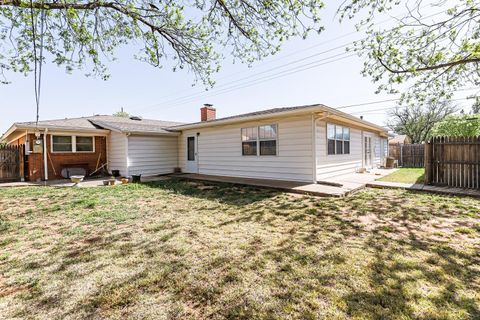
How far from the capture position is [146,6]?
5.73 m

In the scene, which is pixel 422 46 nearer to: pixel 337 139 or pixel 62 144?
pixel 337 139

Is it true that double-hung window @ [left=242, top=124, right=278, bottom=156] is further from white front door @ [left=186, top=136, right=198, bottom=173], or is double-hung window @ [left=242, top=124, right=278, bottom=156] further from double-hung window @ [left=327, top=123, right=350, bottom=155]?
white front door @ [left=186, top=136, right=198, bottom=173]

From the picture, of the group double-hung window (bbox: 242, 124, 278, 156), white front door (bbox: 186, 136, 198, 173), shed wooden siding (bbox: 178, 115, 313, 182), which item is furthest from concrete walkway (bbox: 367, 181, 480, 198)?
white front door (bbox: 186, 136, 198, 173)

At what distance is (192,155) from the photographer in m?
12.5

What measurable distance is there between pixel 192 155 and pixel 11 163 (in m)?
8.24

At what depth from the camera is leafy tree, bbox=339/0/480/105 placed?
6.14 metres

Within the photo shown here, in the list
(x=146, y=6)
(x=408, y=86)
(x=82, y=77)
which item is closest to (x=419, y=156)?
(x=408, y=86)

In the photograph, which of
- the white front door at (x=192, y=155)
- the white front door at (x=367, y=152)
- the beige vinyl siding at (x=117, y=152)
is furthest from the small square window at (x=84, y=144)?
the white front door at (x=367, y=152)

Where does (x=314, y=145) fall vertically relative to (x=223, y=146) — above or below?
below

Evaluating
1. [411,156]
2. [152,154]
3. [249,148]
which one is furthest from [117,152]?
[411,156]

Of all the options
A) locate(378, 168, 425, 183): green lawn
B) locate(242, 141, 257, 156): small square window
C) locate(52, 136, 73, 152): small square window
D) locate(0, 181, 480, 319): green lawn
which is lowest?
locate(0, 181, 480, 319): green lawn

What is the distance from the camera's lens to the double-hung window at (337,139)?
29.7 feet

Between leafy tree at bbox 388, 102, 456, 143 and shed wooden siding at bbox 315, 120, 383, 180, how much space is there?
27171mm

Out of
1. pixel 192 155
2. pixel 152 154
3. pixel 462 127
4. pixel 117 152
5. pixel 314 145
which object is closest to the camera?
pixel 314 145
